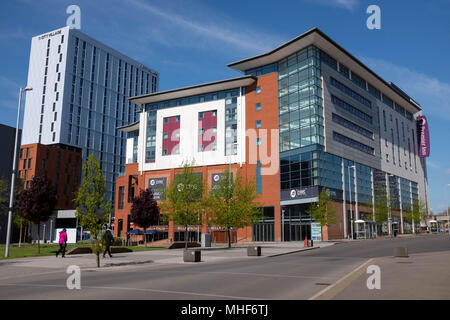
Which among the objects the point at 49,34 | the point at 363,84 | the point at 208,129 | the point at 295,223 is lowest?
the point at 295,223

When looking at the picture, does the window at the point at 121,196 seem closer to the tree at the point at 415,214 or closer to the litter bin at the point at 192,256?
the litter bin at the point at 192,256

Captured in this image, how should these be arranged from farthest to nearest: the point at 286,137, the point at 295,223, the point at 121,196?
the point at 121,196 < the point at 286,137 < the point at 295,223

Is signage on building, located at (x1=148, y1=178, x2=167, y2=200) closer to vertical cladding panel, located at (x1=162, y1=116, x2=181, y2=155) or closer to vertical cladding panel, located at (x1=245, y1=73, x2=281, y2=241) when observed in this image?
vertical cladding panel, located at (x1=162, y1=116, x2=181, y2=155)

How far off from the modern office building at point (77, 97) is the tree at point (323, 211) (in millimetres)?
84688

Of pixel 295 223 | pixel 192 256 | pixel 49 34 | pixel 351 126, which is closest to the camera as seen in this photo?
pixel 192 256

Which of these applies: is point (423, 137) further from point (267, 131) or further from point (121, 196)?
point (121, 196)

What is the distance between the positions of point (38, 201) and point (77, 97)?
94.3 meters

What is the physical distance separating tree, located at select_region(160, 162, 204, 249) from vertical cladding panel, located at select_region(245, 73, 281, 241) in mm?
22532

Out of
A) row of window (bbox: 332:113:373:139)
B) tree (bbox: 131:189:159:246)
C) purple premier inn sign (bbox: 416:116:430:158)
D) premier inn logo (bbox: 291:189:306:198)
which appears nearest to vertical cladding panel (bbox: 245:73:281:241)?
premier inn logo (bbox: 291:189:306:198)

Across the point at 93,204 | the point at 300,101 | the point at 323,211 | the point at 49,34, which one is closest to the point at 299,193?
the point at 323,211

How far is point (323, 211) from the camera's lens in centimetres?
4975
